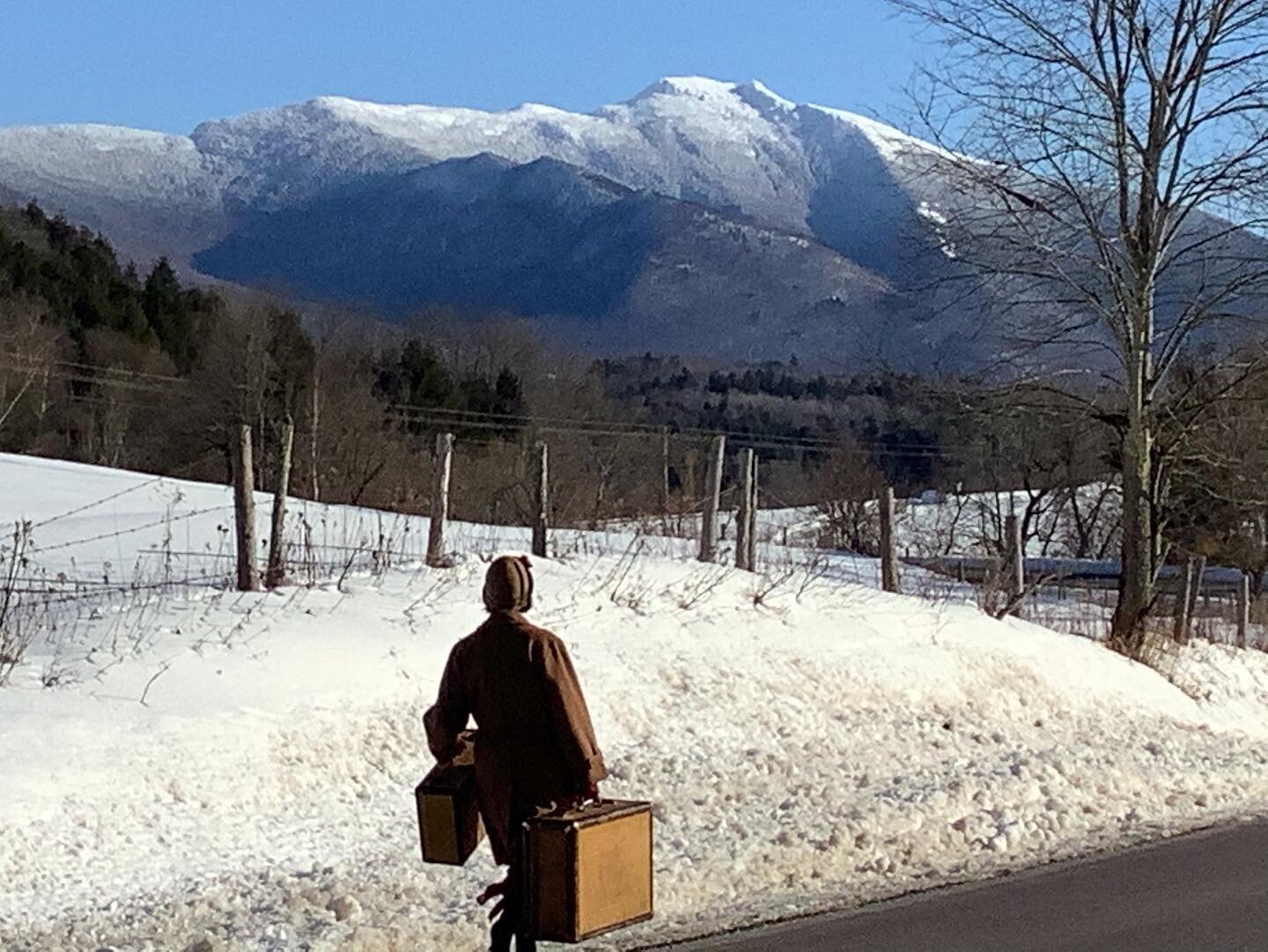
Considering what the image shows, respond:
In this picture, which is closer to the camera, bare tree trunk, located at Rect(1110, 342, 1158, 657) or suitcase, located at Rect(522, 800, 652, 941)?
suitcase, located at Rect(522, 800, 652, 941)

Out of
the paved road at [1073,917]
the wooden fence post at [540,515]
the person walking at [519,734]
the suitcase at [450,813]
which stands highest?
the wooden fence post at [540,515]

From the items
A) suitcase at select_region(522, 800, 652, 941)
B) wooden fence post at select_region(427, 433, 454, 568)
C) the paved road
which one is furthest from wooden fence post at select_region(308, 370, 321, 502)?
suitcase at select_region(522, 800, 652, 941)

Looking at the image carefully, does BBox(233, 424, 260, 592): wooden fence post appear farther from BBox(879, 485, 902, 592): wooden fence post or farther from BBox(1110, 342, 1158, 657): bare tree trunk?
BBox(1110, 342, 1158, 657): bare tree trunk

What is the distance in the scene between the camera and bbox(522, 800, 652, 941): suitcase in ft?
21.9

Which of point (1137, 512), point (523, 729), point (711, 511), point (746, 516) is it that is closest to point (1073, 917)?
point (523, 729)

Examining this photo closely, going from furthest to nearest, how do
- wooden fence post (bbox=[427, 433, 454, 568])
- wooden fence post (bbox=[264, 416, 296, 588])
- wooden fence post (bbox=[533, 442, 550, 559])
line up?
wooden fence post (bbox=[533, 442, 550, 559]), wooden fence post (bbox=[427, 433, 454, 568]), wooden fence post (bbox=[264, 416, 296, 588])

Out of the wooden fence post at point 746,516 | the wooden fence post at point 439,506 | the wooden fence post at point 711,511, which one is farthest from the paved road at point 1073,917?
the wooden fence post at point 746,516

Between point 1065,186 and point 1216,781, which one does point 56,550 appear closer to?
point 1065,186

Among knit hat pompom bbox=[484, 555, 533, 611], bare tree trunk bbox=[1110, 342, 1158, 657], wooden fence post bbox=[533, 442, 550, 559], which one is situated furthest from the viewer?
bare tree trunk bbox=[1110, 342, 1158, 657]

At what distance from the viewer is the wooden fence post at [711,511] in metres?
18.5

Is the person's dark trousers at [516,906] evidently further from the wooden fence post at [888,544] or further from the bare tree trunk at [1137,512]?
the bare tree trunk at [1137,512]

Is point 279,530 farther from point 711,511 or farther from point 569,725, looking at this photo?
point 569,725

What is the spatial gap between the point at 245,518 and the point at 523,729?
7.63 metres

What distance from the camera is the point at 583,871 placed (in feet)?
22.0
